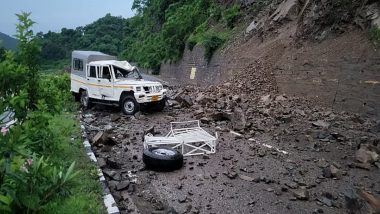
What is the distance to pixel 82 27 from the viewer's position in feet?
265

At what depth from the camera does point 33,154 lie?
10.9ft

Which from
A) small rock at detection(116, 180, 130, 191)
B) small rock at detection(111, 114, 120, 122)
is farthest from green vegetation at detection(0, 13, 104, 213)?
small rock at detection(111, 114, 120, 122)

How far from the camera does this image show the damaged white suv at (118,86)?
14328mm

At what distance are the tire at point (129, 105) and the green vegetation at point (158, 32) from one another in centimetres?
394

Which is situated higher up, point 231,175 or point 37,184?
point 37,184

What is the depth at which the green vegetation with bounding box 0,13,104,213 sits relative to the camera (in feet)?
9.29

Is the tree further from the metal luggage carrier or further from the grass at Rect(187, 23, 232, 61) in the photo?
the grass at Rect(187, 23, 232, 61)

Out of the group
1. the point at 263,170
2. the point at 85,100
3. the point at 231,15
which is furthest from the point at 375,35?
the point at 231,15

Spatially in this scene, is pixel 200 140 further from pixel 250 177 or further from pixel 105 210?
pixel 105 210

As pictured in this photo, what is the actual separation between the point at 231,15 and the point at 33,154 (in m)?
22.0

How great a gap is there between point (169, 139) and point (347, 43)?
25.7 feet

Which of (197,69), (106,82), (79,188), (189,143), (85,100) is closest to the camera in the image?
(79,188)

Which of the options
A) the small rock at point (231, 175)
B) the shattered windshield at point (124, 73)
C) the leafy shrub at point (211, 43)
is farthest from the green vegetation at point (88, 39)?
the small rock at point (231, 175)

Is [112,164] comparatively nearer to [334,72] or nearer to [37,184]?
[37,184]
